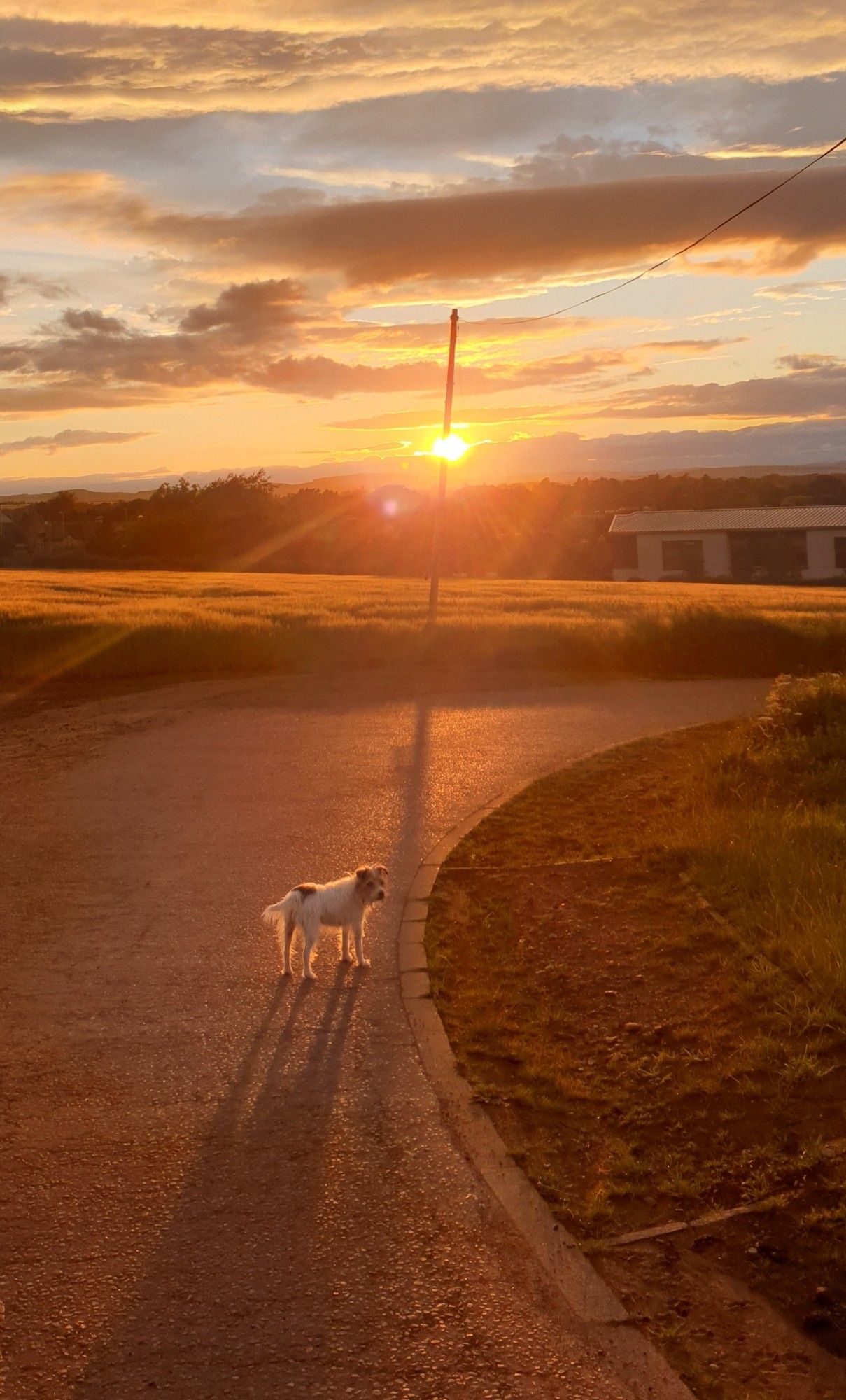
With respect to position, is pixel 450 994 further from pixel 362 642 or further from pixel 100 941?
pixel 362 642

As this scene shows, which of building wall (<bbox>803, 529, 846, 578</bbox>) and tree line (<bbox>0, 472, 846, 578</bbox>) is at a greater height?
tree line (<bbox>0, 472, 846, 578</bbox>)

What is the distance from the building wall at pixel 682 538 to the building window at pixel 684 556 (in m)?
0.15

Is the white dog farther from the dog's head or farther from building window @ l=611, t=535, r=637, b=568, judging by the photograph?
building window @ l=611, t=535, r=637, b=568

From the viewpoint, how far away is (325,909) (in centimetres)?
777

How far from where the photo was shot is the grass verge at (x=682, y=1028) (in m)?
4.59

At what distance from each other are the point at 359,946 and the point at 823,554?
2645 inches

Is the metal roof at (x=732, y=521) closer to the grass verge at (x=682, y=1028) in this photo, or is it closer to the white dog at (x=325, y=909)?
the grass verge at (x=682, y=1028)

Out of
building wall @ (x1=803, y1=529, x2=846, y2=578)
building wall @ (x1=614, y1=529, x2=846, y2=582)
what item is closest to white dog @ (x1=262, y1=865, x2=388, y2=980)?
building wall @ (x1=614, y1=529, x2=846, y2=582)

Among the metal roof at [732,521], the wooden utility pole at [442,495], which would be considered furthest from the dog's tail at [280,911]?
the metal roof at [732,521]

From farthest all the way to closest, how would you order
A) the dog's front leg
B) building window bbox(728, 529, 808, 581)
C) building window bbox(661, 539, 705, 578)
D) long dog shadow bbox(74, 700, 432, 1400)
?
building window bbox(661, 539, 705, 578)
building window bbox(728, 529, 808, 581)
the dog's front leg
long dog shadow bbox(74, 700, 432, 1400)

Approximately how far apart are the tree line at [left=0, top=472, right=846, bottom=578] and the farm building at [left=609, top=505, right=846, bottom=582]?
133 inches

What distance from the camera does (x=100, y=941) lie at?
8344 mm

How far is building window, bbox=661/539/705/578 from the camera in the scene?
2830 inches

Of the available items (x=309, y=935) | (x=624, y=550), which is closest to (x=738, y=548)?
(x=624, y=550)
